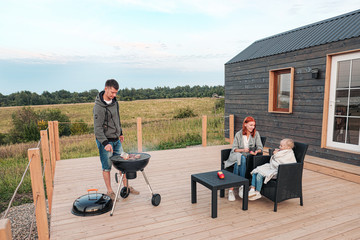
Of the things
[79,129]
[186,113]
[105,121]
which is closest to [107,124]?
[105,121]

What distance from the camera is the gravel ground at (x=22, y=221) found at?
3.55 metres

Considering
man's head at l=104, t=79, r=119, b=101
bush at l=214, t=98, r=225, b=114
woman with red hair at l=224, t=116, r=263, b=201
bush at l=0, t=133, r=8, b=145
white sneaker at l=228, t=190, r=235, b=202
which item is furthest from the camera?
bush at l=214, t=98, r=225, b=114

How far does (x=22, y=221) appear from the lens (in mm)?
3967

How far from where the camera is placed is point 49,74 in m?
18.3

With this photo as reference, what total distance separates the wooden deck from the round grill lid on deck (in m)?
0.06

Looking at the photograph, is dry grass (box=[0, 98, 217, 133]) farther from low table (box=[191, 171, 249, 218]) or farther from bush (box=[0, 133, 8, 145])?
low table (box=[191, 171, 249, 218])

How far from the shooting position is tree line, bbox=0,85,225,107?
814 inches

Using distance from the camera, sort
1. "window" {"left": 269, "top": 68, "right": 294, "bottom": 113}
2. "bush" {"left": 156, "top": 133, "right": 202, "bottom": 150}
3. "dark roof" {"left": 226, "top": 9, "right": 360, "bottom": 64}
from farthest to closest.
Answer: "bush" {"left": 156, "top": 133, "right": 202, "bottom": 150} < "window" {"left": 269, "top": 68, "right": 294, "bottom": 113} < "dark roof" {"left": 226, "top": 9, "right": 360, "bottom": 64}

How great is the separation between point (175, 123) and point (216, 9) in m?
4.31

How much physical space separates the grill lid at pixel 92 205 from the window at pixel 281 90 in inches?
169

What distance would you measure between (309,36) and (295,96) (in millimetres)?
1327

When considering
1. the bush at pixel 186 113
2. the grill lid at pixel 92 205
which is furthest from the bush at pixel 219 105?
the grill lid at pixel 92 205

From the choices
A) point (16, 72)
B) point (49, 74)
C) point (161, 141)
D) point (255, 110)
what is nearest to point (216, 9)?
point (255, 110)

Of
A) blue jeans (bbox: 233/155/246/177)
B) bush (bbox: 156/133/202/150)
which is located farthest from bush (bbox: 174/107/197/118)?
blue jeans (bbox: 233/155/246/177)
